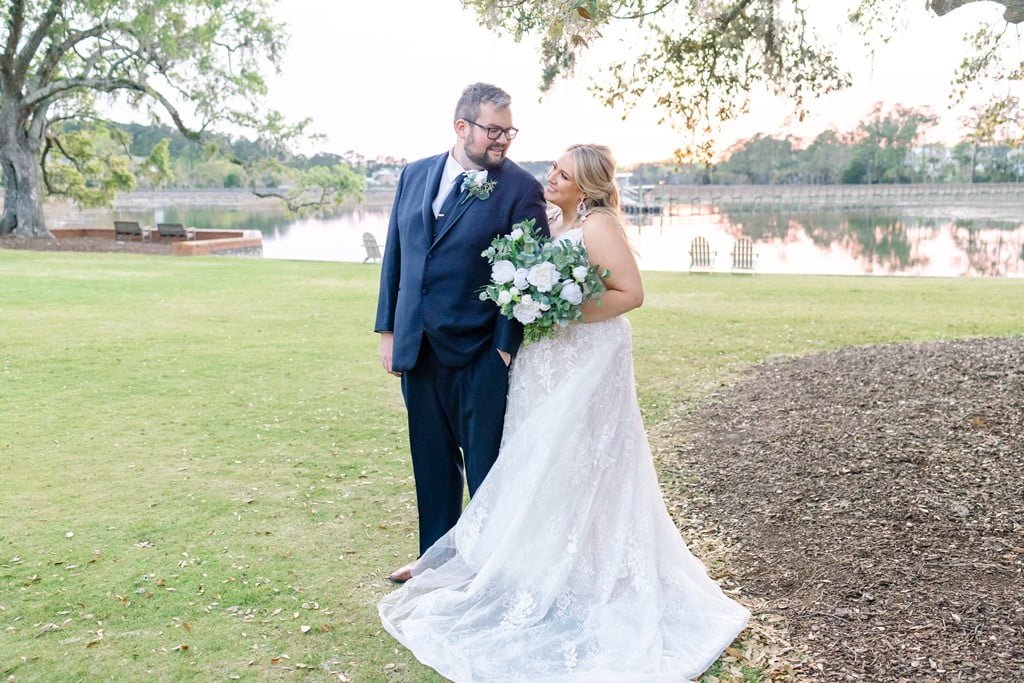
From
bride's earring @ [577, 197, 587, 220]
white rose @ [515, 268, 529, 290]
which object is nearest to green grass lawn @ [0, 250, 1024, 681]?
white rose @ [515, 268, 529, 290]

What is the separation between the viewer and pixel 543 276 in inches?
148

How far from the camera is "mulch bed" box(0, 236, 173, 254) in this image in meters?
26.1

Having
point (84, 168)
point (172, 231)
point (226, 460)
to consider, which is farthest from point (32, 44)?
point (226, 460)

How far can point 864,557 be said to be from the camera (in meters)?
4.39

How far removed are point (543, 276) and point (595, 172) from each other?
1.77 ft

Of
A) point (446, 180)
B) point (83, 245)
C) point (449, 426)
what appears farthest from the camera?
point (83, 245)

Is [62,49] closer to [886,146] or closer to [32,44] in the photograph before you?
[32,44]

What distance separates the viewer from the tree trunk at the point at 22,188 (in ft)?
92.9

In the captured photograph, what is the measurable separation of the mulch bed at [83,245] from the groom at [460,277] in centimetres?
2411

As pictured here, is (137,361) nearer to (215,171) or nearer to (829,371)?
(829,371)

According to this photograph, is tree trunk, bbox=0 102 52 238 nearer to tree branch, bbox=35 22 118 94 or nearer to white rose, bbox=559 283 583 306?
tree branch, bbox=35 22 118 94

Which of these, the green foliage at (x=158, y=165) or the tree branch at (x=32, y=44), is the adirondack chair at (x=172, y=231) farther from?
the tree branch at (x=32, y=44)

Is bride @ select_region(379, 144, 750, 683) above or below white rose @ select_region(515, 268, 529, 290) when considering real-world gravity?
below

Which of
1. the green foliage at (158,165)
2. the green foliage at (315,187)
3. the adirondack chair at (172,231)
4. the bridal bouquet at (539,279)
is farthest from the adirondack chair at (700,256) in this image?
the bridal bouquet at (539,279)
